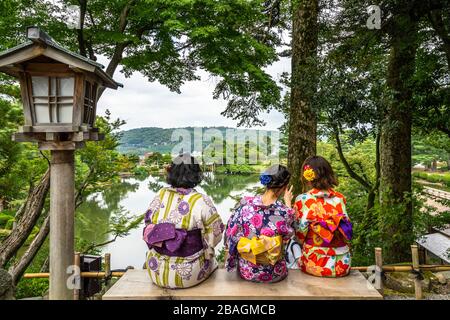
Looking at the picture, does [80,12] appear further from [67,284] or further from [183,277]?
[183,277]

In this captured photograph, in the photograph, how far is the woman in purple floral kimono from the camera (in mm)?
2459

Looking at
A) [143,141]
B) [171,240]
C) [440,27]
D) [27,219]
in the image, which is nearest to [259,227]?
[171,240]

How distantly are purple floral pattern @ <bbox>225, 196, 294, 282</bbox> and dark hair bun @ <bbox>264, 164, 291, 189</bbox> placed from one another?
0.50 feet

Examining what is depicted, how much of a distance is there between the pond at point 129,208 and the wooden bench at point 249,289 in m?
5.20

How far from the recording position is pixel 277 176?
2492 millimetres

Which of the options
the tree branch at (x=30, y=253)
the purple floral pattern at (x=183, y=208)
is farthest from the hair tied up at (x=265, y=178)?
the tree branch at (x=30, y=253)

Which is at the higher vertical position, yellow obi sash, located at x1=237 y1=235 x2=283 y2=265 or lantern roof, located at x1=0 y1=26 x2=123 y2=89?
lantern roof, located at x1=0 y1=26 x2=123 y2=89

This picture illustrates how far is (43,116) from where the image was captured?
3406 millimetres

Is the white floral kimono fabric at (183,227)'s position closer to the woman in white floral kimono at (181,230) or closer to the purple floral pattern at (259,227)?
the woman in white floral kimono at (181,230)

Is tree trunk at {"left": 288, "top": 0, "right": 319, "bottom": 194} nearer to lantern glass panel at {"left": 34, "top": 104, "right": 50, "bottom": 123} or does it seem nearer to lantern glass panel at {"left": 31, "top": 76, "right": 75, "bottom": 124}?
lantern glass panel at {"left": 31, "top": 76, "right": 75, "bottom": 124}

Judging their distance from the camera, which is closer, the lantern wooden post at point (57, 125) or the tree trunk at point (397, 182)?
the lantern wooden post at point (57, 125)

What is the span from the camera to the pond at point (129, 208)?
1110 cm

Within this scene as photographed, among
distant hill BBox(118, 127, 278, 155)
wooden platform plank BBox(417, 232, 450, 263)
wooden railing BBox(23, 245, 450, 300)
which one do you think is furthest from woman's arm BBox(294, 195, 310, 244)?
wooden platform plank BBox(417, 232, 450, 263)
